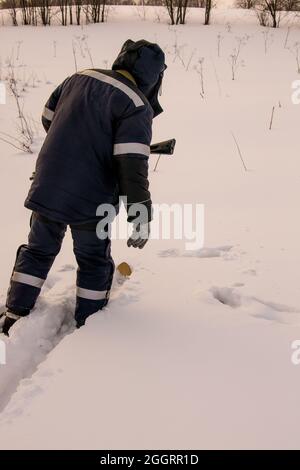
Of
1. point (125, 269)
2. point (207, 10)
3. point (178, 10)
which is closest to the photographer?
point (125, 269)

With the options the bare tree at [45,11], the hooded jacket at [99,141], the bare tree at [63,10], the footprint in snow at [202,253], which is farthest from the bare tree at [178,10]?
the hooded jacket at [99,141]

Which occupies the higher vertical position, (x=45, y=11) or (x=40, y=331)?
(x=45, y=11)

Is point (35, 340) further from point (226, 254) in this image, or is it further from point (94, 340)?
point (226, 254)

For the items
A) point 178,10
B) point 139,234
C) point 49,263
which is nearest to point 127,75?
point 139,234

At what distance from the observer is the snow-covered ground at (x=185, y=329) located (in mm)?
1283

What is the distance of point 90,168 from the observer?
1793mm

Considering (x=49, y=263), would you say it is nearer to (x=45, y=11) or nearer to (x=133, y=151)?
(x=133, y=151)

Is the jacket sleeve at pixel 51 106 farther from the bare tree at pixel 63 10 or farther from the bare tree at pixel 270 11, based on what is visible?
the bare tree at pixel 270 11

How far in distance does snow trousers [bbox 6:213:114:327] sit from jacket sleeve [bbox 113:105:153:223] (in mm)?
272

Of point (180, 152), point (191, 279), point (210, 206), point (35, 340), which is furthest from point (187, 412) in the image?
point (180, 152)

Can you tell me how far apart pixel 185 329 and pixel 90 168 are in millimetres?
783

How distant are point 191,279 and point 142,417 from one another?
99cm

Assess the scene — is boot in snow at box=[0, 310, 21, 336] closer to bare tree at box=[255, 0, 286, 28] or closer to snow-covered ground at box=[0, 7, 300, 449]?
snow-covered ground at box=[0, 7, 300, 449]

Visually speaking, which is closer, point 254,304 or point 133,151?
point 133,151
